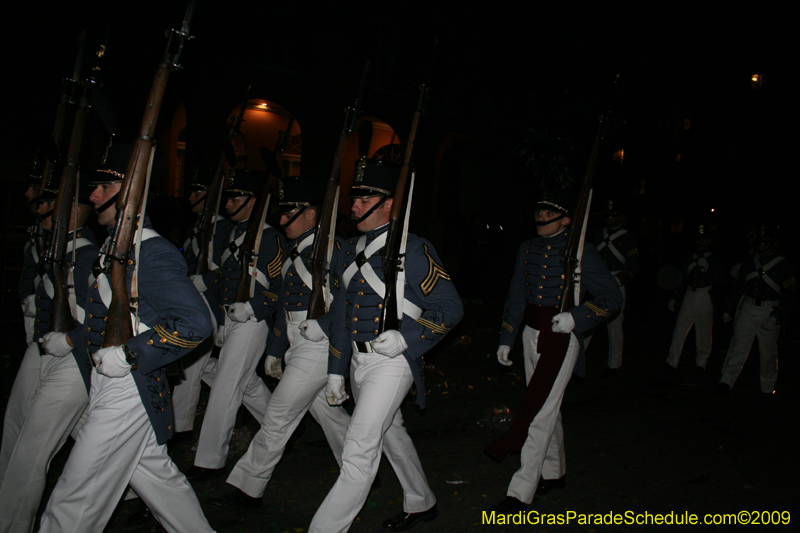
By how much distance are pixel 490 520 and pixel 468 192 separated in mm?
20417

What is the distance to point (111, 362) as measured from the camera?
111 inches

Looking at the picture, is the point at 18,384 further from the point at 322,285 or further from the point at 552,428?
the point at 552,428

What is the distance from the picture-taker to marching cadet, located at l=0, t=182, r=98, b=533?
3250 millimetres

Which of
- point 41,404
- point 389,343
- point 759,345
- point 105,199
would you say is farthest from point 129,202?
point 759,345

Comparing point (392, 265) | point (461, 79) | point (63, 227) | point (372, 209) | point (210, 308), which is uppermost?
point (461, 79)

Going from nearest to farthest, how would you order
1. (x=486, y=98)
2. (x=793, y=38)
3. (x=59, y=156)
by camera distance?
(x=59, y=156) → (x=486, y=98) → (x=793, y=38)

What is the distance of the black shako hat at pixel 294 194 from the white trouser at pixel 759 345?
5769mm

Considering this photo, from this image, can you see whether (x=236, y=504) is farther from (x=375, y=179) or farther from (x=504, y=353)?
(x=375, y=179)

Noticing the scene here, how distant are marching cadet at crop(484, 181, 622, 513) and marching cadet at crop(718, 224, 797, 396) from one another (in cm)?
410

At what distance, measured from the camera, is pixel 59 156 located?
4082 millimetres

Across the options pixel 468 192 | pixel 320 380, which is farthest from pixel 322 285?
pixel 468 192

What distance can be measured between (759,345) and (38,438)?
7.85 metres

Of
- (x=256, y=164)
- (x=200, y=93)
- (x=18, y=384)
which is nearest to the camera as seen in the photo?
(x=18, y=384)

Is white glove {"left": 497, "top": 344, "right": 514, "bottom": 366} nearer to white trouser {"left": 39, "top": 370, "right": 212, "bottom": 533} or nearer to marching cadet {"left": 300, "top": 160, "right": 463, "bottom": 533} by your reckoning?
marching cadet {"left": 300, "top": 160, "right": 463, "bottom": 533}
